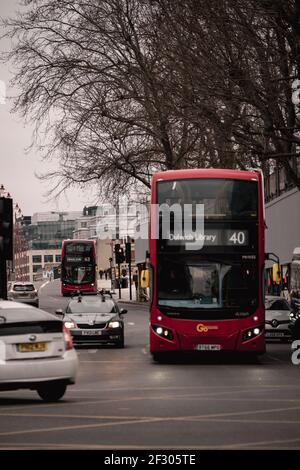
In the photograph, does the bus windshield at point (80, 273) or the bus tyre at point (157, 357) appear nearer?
the bus tyre at point (157, 357)

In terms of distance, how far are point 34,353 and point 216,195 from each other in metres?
10.5

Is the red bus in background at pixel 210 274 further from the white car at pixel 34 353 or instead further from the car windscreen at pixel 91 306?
the white car at pixel 34 353

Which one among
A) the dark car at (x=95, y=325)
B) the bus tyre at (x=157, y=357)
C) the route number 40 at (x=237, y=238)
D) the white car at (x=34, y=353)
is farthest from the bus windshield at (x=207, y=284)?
the white car at (x=34, y=353)

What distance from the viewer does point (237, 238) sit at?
27.7 meters

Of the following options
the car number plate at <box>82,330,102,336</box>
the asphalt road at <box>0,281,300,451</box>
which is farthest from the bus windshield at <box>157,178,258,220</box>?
the car number plate at <box>82,330,102,336</box>

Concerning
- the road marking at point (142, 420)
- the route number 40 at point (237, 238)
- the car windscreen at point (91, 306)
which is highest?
the route number 40 at point (237, 238)

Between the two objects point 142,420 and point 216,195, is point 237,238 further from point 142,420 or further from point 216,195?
point 142,420

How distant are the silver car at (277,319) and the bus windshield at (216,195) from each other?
1175 cm

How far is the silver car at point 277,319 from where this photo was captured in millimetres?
39281

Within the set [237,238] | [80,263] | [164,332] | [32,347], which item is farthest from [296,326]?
[80,263]

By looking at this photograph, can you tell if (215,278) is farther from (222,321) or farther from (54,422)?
(54,422)

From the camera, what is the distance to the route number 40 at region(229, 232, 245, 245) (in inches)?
1088

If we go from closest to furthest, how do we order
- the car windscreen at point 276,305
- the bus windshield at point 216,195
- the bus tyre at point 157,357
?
1. the bus windshield at point 216,195
2. the bus tyre at point 157,357
3. the car windscreen at point 276,305

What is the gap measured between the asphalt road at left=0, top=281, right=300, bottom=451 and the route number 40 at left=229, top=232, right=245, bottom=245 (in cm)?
260
